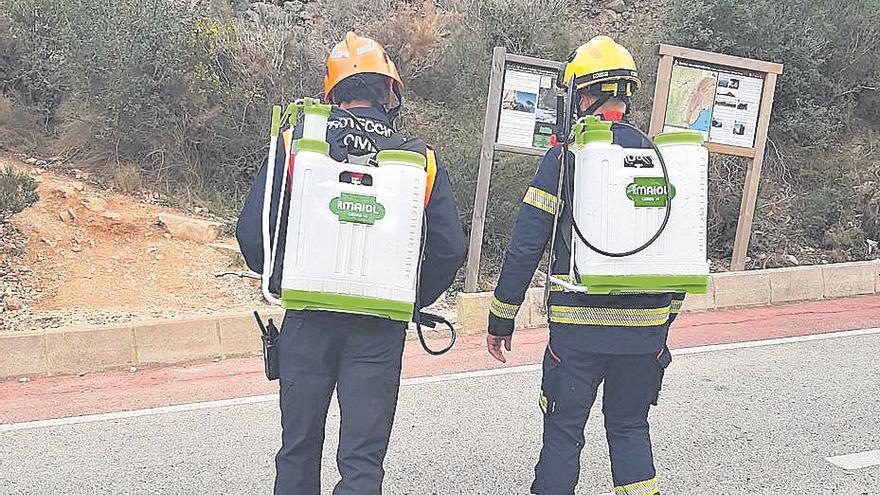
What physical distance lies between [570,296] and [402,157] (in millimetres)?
1069

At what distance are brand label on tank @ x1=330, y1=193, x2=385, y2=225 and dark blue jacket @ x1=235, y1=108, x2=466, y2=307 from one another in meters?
0.27

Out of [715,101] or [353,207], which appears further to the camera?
[715,101]

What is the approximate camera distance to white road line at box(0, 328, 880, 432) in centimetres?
575

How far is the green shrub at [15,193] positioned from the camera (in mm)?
9055

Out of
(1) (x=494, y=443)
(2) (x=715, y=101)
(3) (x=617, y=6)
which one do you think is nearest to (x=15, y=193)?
(1) (x=494, y=443)

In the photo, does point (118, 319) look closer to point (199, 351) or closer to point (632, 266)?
point (199, 351)

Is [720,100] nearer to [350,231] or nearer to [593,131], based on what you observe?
[593,131]

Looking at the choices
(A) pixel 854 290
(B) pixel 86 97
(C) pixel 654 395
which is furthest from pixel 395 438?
(B) pixel 86 97

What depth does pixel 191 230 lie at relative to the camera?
1002cm

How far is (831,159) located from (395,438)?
1086cm

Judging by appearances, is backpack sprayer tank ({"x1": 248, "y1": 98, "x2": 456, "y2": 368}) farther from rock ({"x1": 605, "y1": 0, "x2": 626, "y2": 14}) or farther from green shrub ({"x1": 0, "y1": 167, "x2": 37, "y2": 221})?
rock ({"x1": 605, "y1": 0, "x2": 626, "y2": 14})

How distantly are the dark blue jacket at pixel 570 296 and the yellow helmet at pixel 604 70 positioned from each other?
0.63 ft

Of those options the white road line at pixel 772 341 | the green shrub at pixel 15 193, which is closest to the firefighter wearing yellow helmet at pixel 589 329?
the white road line at pixel 772 341

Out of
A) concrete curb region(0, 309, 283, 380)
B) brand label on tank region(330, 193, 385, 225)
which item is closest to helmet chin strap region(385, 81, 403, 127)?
brand label on tank region(330, 193, 385, 225)
